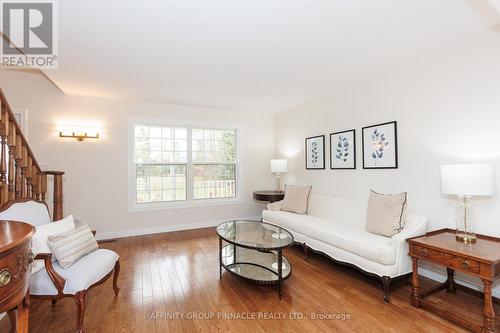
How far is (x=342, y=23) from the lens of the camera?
2.06 m

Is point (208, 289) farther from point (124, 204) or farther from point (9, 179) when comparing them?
point (124, 204)

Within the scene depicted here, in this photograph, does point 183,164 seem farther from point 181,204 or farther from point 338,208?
point 338,208

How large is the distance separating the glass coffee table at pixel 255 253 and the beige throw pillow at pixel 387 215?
0.94 m

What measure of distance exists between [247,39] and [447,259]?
2546 mm

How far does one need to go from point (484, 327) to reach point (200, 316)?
2.10 meters

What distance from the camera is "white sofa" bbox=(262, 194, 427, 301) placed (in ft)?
7.50

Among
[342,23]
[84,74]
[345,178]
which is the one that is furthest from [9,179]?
[345,178]

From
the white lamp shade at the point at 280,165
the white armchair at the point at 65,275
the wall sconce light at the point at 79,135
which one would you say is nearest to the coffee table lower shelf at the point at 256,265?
the white armchair at the point at 65,275

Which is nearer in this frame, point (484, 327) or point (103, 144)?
point (484, 327)

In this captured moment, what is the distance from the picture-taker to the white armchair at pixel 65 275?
5.67 ft


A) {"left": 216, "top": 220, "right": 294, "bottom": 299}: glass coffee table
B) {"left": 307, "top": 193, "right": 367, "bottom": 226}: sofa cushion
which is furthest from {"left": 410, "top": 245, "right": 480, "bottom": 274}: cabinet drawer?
{"left": 216, "top": 220, "right": 294, "bottom": 299}: glass coffee table

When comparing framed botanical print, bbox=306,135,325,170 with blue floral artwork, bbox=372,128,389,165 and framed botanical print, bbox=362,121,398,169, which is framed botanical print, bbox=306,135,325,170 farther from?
blue floral artwork, bbox=372,128,389,165

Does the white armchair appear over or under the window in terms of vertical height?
under

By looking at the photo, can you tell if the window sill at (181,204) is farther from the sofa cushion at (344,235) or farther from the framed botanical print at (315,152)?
the framed botanical print at (315,152)
